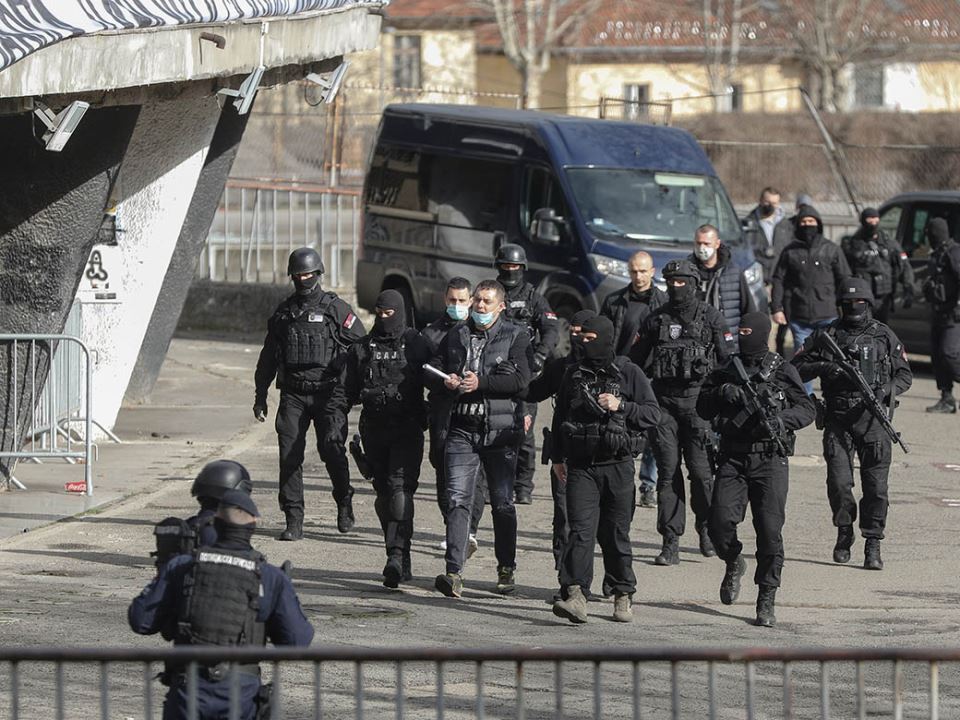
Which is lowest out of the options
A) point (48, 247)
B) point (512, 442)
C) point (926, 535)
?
point (926, 535)

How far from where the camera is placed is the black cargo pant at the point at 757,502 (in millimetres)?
8977

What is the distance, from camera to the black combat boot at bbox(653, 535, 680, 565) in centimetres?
1028

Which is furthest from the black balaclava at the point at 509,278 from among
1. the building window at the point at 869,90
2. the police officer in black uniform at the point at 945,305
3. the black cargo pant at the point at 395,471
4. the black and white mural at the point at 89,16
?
the building window at the point at 869,90

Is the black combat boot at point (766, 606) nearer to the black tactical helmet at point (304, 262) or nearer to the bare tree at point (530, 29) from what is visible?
the black tactical helmet at point (304, 262)

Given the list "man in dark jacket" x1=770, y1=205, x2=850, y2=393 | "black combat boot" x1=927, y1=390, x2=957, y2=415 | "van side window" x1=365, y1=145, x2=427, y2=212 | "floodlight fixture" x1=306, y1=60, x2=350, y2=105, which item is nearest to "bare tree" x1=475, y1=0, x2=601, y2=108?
"van side window" x1=365, y1=145, x2=427, y2=212

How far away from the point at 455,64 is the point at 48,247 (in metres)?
40.4

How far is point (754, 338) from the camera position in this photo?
9.15 m

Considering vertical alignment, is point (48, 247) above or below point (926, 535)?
above

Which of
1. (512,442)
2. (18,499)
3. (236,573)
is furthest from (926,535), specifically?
(236,573)

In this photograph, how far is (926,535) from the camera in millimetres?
11086

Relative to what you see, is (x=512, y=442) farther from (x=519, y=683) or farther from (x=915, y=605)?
(x=519, y=683)

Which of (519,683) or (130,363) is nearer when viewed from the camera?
(519,683)

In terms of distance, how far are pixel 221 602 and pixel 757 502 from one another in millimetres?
4137

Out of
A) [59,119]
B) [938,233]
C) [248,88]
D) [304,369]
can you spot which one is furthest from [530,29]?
[59,119]
